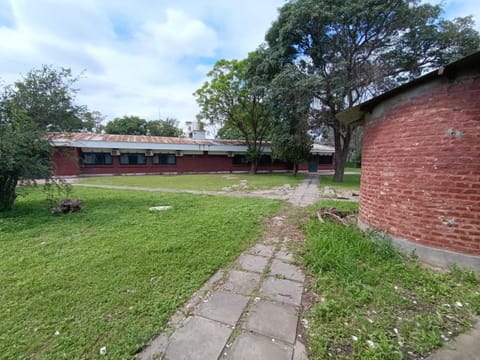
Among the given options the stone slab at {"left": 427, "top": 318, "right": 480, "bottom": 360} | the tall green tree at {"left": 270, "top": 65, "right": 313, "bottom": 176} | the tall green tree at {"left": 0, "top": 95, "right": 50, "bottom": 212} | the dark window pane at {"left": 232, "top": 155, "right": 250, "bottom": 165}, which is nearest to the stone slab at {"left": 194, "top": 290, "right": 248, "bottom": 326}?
the stone slab at {"left": 427, "top": 318, "right": 480, "bottom": 360}

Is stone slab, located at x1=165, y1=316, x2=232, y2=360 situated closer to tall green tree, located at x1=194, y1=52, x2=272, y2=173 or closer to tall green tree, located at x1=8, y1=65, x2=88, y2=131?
tall green tree, located at x1=8, y1=65, x2=88, y2=131

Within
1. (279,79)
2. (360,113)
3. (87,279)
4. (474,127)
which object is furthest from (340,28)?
(87,279)

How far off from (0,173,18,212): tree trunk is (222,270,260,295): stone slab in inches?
237

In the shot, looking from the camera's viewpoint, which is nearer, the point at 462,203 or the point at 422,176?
the point at 462,203

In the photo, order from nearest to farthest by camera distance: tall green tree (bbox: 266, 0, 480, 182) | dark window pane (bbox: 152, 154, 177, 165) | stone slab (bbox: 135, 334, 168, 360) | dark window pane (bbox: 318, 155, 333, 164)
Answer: stone slab (bbox: 135, 334, 168, 360) < tall green tree (bbox: 266, 0, 480, 182) < dark window pane (bbox: 152, 154, 177, 165) < dark window pane (bbox: 318, 155, 333, 164)

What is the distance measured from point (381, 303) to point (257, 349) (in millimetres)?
1378

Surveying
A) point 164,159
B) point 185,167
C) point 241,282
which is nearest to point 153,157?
point 164,159

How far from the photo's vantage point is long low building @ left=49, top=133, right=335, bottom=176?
1652 centimetres

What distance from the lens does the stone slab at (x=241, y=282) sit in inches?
95.3

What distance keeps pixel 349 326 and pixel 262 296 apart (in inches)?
33.1

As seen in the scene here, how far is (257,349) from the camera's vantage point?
1.62 m

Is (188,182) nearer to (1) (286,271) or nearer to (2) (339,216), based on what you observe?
(2) (339,216)

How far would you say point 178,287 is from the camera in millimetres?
2385

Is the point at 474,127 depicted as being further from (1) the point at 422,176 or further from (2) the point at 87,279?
(2) the point at 87,279
